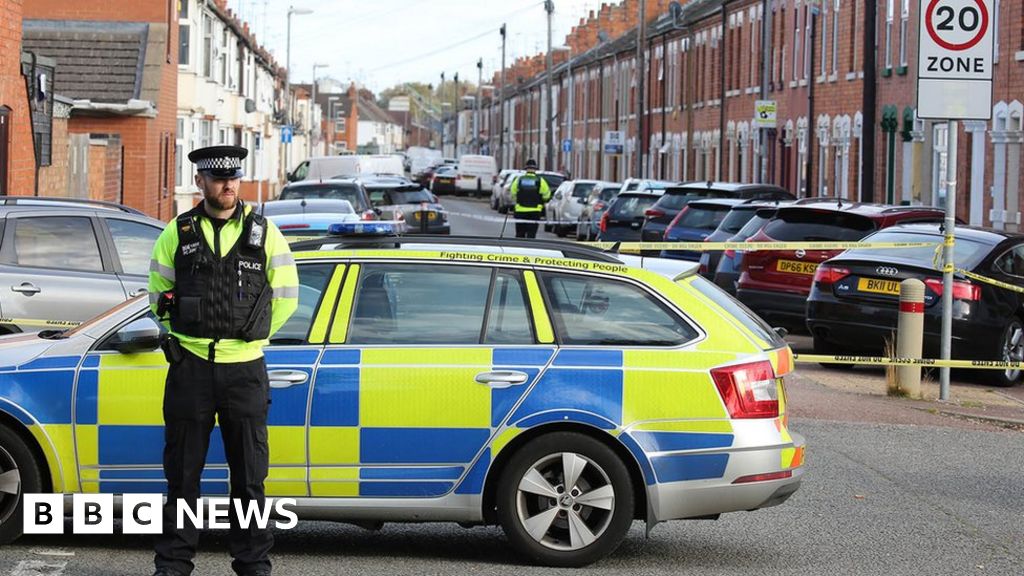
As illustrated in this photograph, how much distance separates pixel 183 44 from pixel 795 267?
30.6 m

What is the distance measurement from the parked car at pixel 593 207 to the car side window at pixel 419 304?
3283cm

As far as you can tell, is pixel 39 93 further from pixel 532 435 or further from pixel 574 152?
pixel 574 152

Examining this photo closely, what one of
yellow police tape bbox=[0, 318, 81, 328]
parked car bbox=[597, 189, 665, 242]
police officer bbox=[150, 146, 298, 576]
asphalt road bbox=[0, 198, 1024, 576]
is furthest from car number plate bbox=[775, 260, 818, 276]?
parked car bbox=[597, 189, 665, 242]

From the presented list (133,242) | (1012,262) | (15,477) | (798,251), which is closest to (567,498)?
(15,477)

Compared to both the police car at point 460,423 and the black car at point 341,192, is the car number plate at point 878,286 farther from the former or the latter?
the black car at point 341,192

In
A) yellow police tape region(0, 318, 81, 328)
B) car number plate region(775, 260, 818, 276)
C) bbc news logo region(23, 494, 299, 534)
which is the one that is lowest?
bbc news logo region(23, 494, 299, 534)

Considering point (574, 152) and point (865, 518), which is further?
point (574, 152)

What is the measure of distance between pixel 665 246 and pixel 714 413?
8.94 m

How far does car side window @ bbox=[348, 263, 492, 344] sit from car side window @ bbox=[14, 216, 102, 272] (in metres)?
6.11

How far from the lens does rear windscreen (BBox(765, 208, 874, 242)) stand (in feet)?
61.2

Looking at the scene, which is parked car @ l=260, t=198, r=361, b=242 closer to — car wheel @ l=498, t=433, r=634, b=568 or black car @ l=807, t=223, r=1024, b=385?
black car @ l=807, t=223, r=1024, b=385

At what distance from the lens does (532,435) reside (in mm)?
7516

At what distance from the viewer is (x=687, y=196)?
29.4 m

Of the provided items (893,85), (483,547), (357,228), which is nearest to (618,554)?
(483,547)
